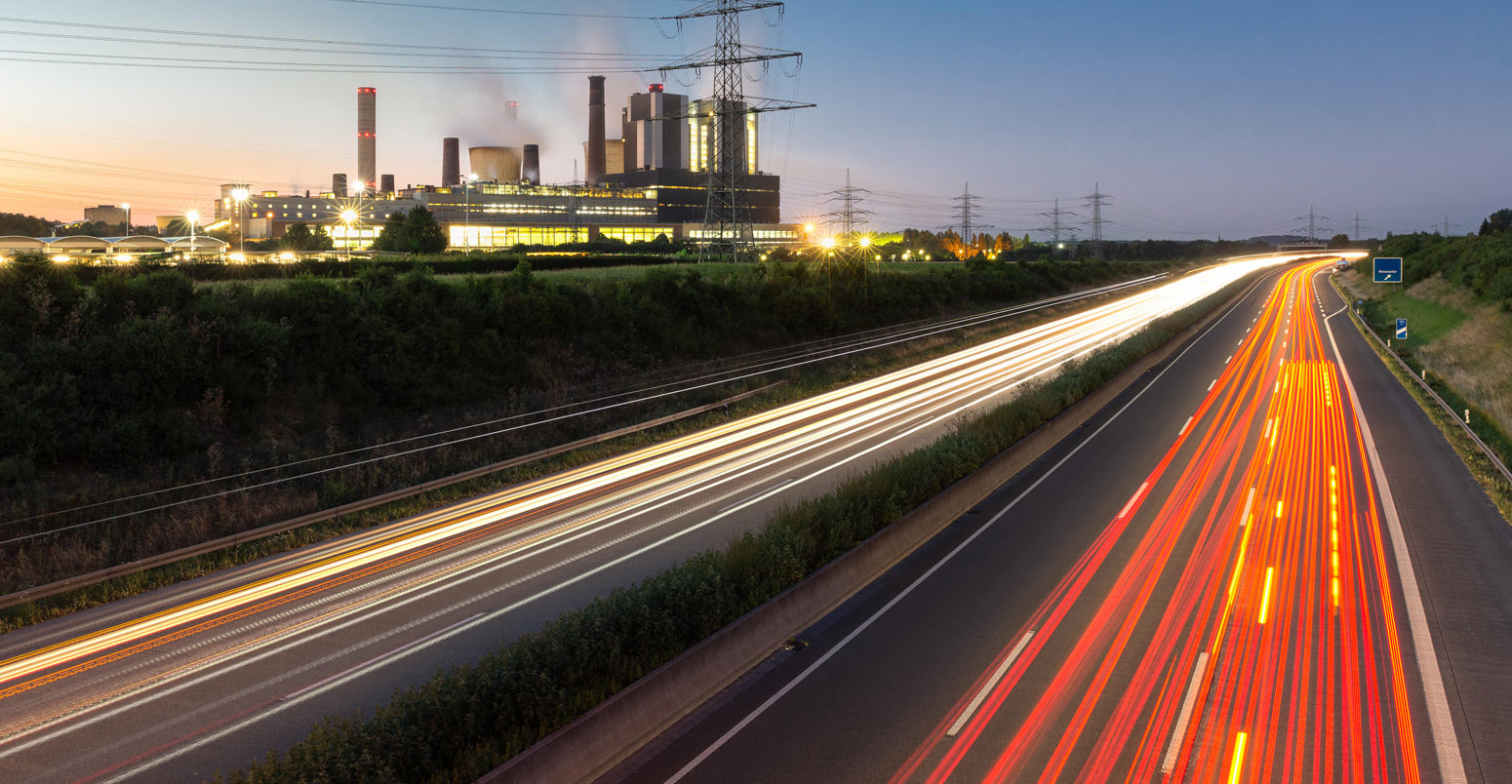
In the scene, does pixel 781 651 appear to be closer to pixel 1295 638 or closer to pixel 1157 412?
pixel 1295 638

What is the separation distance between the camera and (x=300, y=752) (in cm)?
838

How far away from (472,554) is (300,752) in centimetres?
995

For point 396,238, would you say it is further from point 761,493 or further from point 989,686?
point 989,686

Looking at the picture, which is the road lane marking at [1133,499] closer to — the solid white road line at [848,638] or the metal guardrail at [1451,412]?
the solid white road line at [848,638]

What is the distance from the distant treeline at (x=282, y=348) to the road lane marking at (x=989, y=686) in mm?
17992

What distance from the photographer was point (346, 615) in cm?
1479

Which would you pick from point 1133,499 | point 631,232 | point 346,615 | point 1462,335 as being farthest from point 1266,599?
point 631,232

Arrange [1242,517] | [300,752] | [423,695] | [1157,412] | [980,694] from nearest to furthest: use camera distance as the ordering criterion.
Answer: [300,752] → [423,695] → [980,694] → [1242,517] → [1157,412]

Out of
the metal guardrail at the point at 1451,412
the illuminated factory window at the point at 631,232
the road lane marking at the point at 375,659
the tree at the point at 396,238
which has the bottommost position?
the road lane marking at the point at 375,659

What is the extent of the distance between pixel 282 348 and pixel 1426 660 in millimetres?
31710

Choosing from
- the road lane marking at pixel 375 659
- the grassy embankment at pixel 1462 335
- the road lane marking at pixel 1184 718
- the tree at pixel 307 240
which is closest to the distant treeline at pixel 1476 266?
the grassy embankment at pixel 1462 335

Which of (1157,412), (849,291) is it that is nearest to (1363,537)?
(1157,412)

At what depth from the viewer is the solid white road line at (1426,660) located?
30.9 feet

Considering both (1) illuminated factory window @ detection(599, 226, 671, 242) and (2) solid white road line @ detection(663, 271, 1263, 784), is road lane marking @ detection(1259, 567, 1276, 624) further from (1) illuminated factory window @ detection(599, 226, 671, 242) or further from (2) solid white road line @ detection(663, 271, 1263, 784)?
(1) illuminated factory window @ detection(599, 226, 671, 242)
